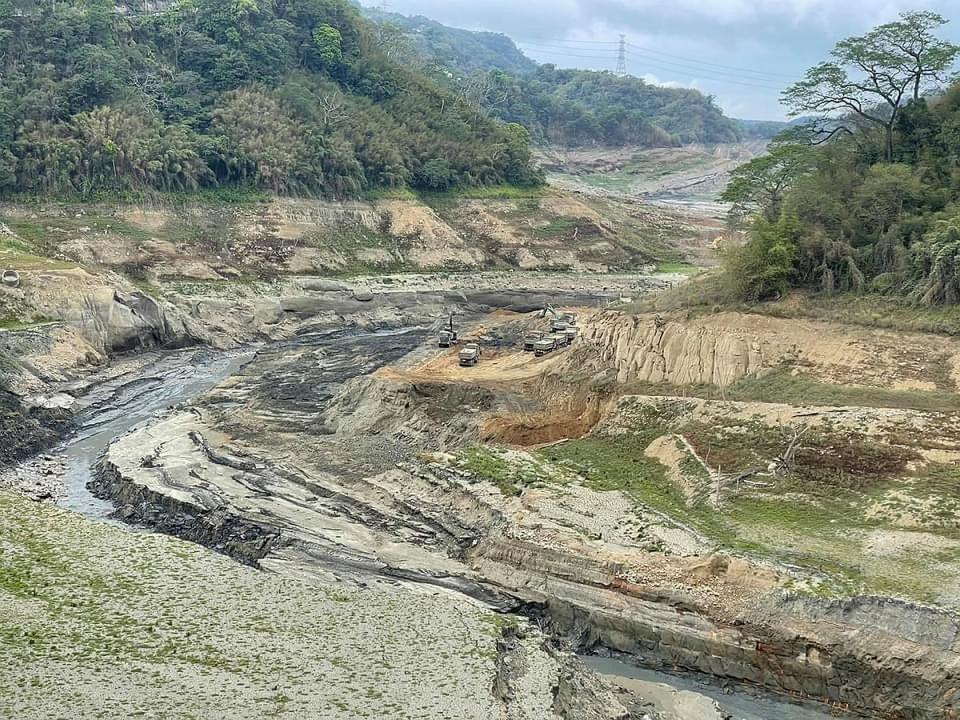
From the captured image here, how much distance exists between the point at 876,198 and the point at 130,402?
4027cm

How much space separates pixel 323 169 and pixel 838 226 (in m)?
62.5

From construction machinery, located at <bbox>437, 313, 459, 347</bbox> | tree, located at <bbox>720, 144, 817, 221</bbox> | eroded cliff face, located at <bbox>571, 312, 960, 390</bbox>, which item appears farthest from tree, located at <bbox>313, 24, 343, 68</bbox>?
eroded cliff face, located at <bbox>571, 312, 960, 390</bbox>

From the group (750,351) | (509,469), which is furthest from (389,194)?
(509,469)

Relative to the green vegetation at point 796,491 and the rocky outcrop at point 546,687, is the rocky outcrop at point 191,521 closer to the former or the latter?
the rocky outcrop at point 546,687

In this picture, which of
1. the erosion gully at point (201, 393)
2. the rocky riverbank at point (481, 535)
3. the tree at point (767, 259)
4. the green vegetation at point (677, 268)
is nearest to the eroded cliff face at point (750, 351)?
the tree at point (767, 259)

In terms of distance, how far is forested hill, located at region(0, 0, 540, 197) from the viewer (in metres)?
80.8

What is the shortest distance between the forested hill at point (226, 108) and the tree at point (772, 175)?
50.1 meters

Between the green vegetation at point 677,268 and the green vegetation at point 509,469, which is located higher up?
the green vegetation at point 677,268

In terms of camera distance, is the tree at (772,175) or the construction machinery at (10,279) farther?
the construction machinery at (10,279)

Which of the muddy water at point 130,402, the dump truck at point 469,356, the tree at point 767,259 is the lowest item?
the muddy water at point 130,402

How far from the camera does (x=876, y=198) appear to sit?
135 feet

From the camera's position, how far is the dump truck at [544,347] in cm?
5219

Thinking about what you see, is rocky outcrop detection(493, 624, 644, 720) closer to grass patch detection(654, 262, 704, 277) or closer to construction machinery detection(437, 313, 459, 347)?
construction machinery detection(437, 313, 459, 347)

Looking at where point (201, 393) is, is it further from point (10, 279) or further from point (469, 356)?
point (469, 356)
